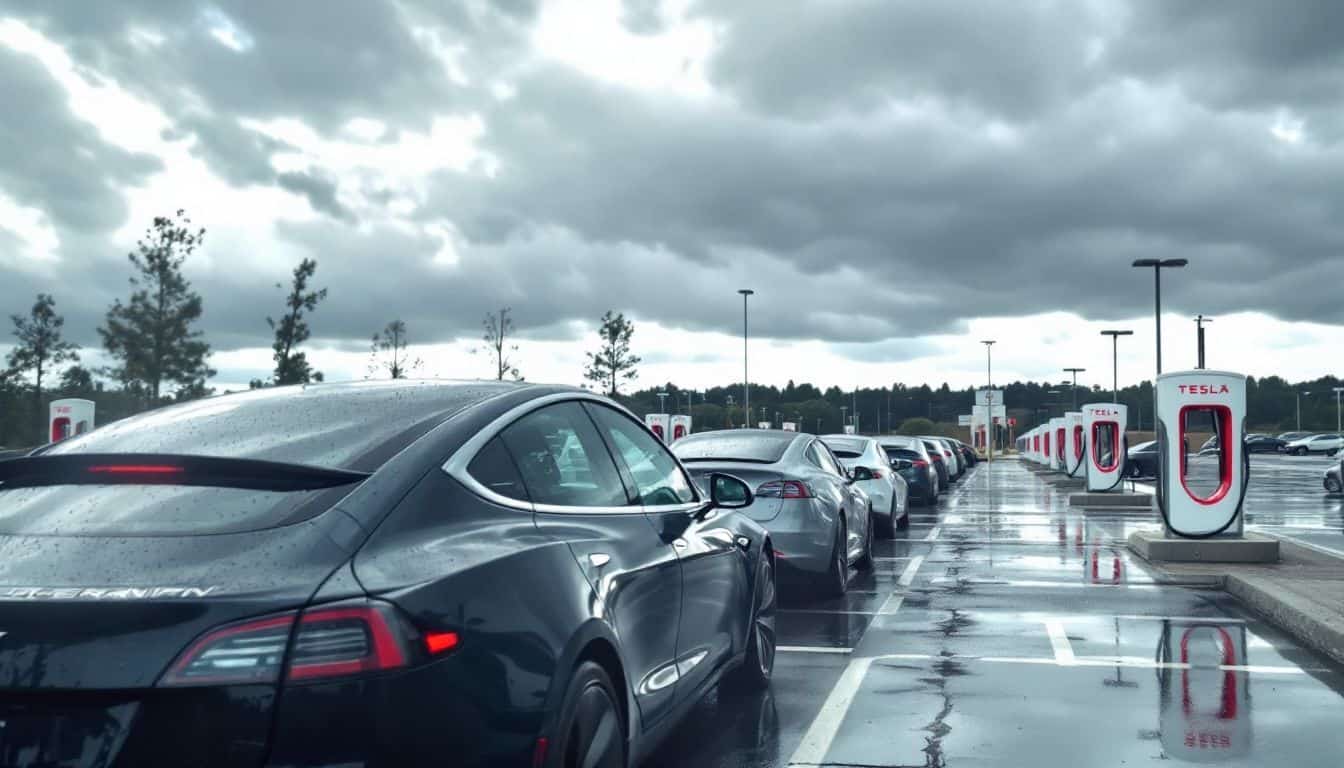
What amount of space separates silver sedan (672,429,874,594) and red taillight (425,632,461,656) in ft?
21.0

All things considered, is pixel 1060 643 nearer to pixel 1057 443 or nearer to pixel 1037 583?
pixel 1037 583

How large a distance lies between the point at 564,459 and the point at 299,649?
1.65m

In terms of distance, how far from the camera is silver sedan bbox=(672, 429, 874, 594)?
10.1 metres

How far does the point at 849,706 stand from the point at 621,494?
8.20 feet

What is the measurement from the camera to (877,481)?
16.3 meters

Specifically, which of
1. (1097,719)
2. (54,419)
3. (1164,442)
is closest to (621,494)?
(1097,719)

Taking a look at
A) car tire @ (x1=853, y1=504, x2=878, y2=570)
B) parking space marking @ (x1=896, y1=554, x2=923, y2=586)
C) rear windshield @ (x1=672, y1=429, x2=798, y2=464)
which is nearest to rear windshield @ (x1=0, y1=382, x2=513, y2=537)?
rear windshield @ (x1=672, y1=429, x2=798, y2=464)

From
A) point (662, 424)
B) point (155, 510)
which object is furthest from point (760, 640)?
point (662, 424)

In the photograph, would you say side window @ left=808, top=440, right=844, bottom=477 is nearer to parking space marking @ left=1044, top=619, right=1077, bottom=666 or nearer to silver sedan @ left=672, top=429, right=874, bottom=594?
silver sedan @ left=672, top=429, right=874, bottom=594

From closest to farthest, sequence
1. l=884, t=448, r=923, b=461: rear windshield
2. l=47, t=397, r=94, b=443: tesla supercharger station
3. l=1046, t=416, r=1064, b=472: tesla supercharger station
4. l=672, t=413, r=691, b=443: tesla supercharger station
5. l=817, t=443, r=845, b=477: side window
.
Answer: l=817, t=443, r=845, b=477: side window
l=47, t=397, r=94, b=443: tesla supercharger station
l=884, t=448, r=923, b=461: rear windshield
l=672, t=413, r=691, b=443: tesla supercharger station
l=1046, t=416, r=1064, b=472: tesla supercharger station

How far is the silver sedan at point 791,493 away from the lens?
10117 millimetres

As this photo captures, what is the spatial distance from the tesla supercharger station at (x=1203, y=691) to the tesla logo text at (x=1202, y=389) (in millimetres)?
4238

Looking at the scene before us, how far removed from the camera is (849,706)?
21.2 feet

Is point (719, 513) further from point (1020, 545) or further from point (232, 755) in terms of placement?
point (1020, 545)
